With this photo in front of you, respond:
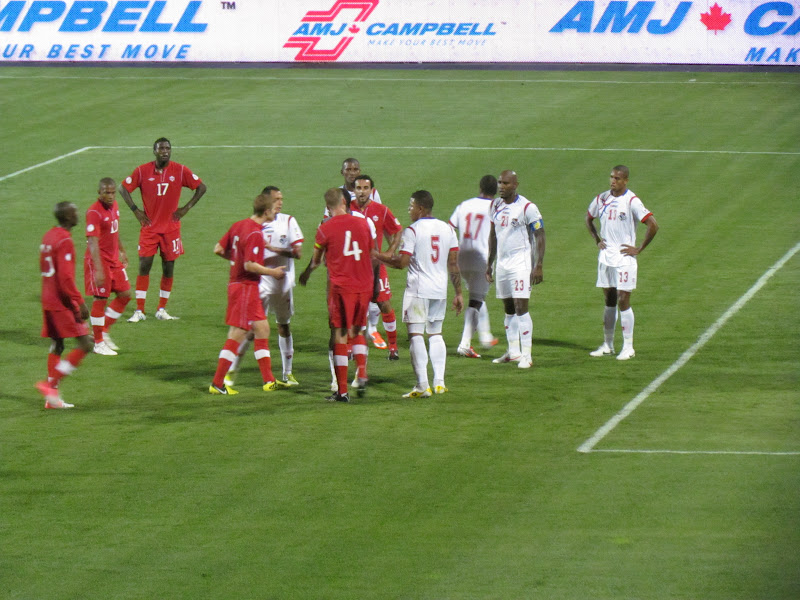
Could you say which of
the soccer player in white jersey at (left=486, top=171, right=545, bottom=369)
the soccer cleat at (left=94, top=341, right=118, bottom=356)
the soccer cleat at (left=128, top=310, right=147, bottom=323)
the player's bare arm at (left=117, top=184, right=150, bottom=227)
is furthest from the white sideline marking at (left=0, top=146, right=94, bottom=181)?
the soccer player in white jersey at (left=486, top=171, right=545, bottom=369)

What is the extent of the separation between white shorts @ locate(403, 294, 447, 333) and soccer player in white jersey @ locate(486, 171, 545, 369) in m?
1.72

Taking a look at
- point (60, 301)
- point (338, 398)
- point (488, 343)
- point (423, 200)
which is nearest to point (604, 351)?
point (488, 343)

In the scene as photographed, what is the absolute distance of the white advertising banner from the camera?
1388 inches

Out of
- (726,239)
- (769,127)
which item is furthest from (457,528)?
(769,127)

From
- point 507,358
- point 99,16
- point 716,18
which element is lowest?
point 507,358

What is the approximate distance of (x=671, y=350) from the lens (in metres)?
15.9

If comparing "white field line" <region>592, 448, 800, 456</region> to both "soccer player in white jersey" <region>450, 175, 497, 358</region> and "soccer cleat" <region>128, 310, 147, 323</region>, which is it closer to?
"soccer player in white jersey" <region>450, 175, 497, 358</region>

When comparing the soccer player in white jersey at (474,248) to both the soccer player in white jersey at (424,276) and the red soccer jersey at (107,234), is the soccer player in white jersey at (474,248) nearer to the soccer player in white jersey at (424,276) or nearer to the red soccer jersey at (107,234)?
the soccer player in white jersey at (424,276)

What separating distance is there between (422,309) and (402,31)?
2418cm

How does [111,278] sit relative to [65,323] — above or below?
above

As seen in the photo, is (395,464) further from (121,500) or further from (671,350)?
(671,350)

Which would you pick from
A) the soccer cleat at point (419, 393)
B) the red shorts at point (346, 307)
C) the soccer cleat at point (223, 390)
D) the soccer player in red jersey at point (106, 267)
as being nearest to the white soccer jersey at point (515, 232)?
the soccer cleat at point (419, 393)

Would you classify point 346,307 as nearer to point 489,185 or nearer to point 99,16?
point 489,185

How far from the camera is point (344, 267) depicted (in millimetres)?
13344
